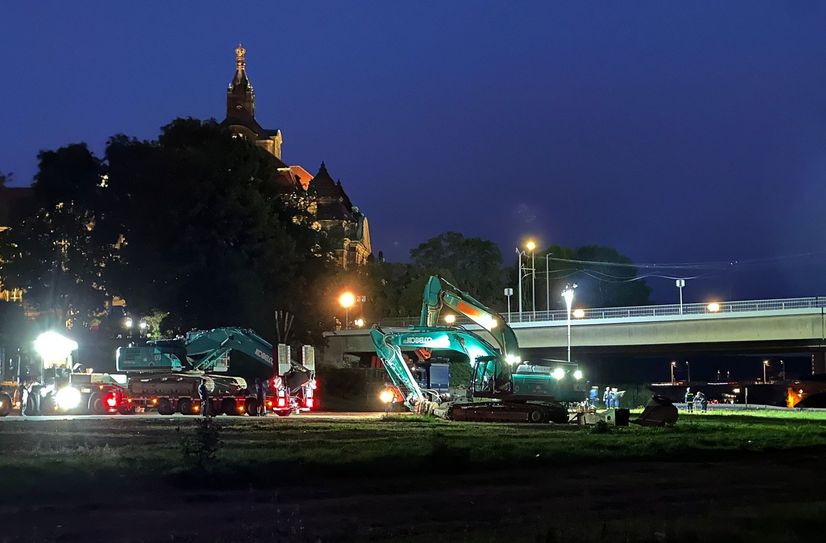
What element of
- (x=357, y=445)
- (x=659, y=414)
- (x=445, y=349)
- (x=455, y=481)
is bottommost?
(x=455, y=481)

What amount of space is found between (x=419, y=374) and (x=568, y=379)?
8.07m

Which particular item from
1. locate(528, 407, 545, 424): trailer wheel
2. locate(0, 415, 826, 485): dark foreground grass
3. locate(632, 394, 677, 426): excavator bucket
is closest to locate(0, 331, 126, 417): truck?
locate(0, 415, 826, 485): dark foreground grass

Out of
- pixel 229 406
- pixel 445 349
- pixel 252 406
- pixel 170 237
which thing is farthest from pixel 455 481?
pixel 170 237

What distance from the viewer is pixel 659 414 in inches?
1612

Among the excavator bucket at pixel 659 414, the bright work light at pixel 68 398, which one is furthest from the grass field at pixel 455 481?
the bright work light at pixel 68 398

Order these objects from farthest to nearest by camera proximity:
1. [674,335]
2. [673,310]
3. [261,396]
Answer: [673,310]
[674,335]
[261,396]

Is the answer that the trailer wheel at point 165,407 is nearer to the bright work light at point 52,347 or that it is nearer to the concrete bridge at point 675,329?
the bright work light at point 52,347

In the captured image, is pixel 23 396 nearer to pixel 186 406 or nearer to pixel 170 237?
pixel 186 406

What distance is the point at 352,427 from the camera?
38625 mm

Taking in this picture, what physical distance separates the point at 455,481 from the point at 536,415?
2322 centimetres

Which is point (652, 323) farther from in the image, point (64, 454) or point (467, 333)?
point (64, 454)

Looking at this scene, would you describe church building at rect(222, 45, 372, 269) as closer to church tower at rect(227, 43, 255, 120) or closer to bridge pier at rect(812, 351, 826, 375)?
church tower at rect(227, 43, 255, 120)

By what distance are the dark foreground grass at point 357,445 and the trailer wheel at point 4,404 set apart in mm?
6970

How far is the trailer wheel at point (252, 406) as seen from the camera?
161 feet
